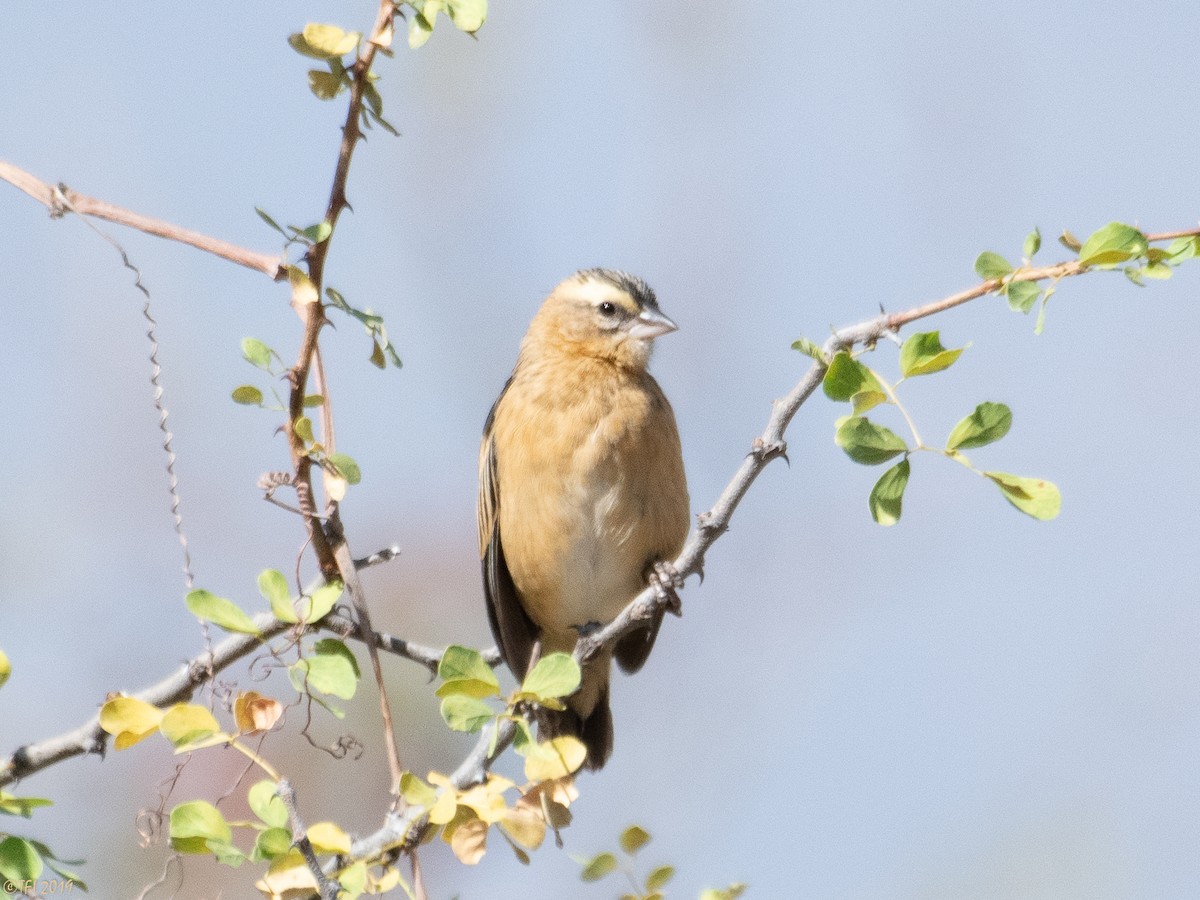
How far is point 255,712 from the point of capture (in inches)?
98.7

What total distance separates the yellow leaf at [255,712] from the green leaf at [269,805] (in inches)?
6.9

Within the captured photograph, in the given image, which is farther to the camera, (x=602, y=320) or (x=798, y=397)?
(x=602, y=320)

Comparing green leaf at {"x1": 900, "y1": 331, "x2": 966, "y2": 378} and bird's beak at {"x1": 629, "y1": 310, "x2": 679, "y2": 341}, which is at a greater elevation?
bird's beak at {"x1": 629, "y1": 310, "x2": 679, "y2": 341}

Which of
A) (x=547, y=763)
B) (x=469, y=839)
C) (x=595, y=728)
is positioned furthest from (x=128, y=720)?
(x=595, y=728)

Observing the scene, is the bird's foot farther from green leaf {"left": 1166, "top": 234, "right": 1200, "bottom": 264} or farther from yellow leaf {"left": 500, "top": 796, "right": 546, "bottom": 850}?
green leaf {"left": 1166, "top": 234, "right": 1200, "bottom": 264}

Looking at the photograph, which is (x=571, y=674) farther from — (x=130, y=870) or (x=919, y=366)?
(x=130, y=870)

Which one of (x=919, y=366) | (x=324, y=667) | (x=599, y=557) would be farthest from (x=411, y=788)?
(x=599, y=557)

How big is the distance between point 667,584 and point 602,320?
222cm

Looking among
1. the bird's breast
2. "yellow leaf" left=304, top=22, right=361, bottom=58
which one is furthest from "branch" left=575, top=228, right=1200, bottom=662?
the bird's breast

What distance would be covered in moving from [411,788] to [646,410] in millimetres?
3112

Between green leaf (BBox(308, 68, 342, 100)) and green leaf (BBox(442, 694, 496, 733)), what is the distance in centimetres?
121

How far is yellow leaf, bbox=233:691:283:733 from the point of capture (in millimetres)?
2473

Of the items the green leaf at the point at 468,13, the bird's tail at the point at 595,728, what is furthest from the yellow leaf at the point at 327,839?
the bird's tail at the point at 595,728

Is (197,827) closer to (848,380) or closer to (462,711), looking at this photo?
(462,711)
